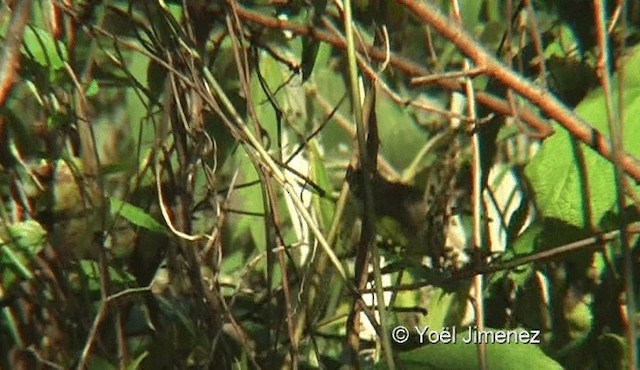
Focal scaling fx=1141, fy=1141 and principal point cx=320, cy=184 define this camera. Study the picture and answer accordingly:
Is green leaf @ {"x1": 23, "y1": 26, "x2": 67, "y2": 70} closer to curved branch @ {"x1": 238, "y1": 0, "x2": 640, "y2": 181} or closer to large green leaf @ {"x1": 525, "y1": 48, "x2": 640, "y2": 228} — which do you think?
curved branch @ {"x1": 238, "y1": 0, "x2": 640, "y2": 181}

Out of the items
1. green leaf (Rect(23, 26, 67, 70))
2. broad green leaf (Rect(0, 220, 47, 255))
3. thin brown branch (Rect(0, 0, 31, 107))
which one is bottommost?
broad green leaf (Rect(0, 220, 47, 255))

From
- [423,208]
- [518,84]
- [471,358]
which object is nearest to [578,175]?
[518,84]

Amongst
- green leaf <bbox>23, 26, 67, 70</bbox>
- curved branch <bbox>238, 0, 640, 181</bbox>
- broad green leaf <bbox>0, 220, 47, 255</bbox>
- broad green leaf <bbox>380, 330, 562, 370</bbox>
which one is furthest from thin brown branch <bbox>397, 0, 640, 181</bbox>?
broad green leaf <bbox>0, 220, 47, 255</bbox>

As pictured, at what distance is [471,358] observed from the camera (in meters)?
1.14

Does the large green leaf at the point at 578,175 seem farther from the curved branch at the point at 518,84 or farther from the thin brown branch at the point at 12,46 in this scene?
the thin brown branch at the point at 12,46

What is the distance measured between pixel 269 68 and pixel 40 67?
51 cm

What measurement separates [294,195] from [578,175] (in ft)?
1.02

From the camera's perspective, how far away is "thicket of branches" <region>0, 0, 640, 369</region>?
3.81 feet

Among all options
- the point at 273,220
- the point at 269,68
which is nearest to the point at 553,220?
the point at 273,220

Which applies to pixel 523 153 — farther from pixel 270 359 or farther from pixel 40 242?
pixel 40 242

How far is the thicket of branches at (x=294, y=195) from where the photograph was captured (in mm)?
1160

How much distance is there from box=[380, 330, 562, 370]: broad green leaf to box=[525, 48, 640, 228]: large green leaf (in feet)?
0.52

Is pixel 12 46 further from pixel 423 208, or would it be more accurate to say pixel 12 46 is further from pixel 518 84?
pixel 423 208

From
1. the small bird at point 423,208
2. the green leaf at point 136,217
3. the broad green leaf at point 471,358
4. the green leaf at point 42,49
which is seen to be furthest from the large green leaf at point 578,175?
the green leaf at point 42,49
